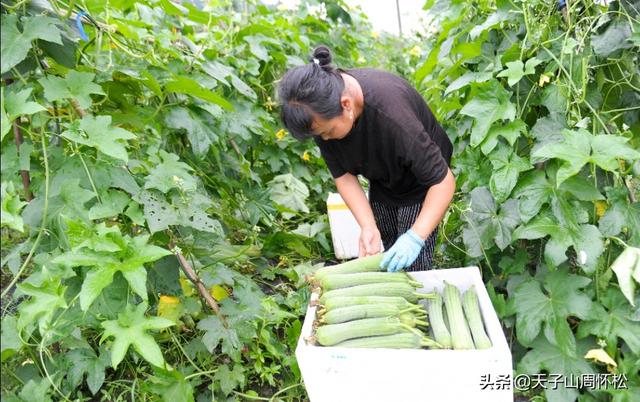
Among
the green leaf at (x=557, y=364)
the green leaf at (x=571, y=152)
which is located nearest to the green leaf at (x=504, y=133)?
the green leaf at (x=571, y=152)

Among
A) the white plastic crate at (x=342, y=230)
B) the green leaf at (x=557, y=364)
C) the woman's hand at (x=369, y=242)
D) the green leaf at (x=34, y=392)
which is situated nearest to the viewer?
the green leaf at (x=34, y=392)

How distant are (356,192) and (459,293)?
750mm

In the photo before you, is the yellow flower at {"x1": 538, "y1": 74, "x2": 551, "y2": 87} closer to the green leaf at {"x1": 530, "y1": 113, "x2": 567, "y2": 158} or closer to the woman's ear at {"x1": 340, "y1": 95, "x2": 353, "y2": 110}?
the green leaf at {"x1": 530, "y1": 113, "x2": 567, "y2": 158}

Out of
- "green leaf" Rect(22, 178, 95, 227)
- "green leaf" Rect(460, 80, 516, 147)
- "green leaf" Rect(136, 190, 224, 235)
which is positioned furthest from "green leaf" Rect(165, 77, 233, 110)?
"green leaf" Rect(460, 80, 516, 147)

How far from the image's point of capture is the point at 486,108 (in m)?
2.11

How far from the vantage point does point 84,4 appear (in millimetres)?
1772

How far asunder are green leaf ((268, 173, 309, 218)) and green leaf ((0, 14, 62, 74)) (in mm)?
2160

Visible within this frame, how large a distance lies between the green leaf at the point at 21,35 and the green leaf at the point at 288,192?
7.09 feet

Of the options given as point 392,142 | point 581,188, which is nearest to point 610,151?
point 581,188

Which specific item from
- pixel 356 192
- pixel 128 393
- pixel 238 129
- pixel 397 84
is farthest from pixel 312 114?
pixel 128 393

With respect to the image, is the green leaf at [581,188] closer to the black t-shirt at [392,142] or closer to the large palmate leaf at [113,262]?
the black t-shirt at [392,142]

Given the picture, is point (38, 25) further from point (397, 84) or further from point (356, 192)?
point (356, 192)

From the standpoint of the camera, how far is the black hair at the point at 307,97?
185cm

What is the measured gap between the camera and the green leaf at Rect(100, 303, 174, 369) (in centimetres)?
144
